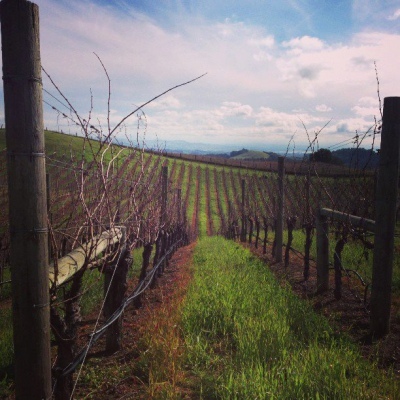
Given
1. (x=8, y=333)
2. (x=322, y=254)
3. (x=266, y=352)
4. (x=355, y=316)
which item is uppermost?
(x=322, y=254)

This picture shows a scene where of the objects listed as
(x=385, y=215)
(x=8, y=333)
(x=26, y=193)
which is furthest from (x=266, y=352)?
(x=8, y=333)

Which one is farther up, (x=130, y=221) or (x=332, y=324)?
(x=130, y=221)

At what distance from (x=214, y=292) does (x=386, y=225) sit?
2.36 metres

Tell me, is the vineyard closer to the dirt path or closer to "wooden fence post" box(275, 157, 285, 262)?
"wooden fence post" box(275, 157, 285, 262)

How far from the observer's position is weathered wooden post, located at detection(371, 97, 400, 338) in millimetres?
3891

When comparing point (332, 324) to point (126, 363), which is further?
point (332, 324)

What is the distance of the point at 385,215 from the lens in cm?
400

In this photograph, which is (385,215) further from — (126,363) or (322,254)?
(126,363)

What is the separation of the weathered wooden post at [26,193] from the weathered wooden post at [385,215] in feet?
11.8

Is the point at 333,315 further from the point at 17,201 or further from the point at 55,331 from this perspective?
the point at 17,201

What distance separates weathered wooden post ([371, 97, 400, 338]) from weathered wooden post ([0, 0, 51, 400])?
360cm

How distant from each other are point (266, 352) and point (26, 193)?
2.56m

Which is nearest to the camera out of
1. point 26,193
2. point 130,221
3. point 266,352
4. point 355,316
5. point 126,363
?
point 26,193

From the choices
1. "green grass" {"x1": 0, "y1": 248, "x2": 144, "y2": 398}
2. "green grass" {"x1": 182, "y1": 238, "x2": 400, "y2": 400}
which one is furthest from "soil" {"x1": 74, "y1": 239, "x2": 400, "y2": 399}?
"green grass" {"x1": 0, "y1": 248, "x2": 144, "y2": 398}
